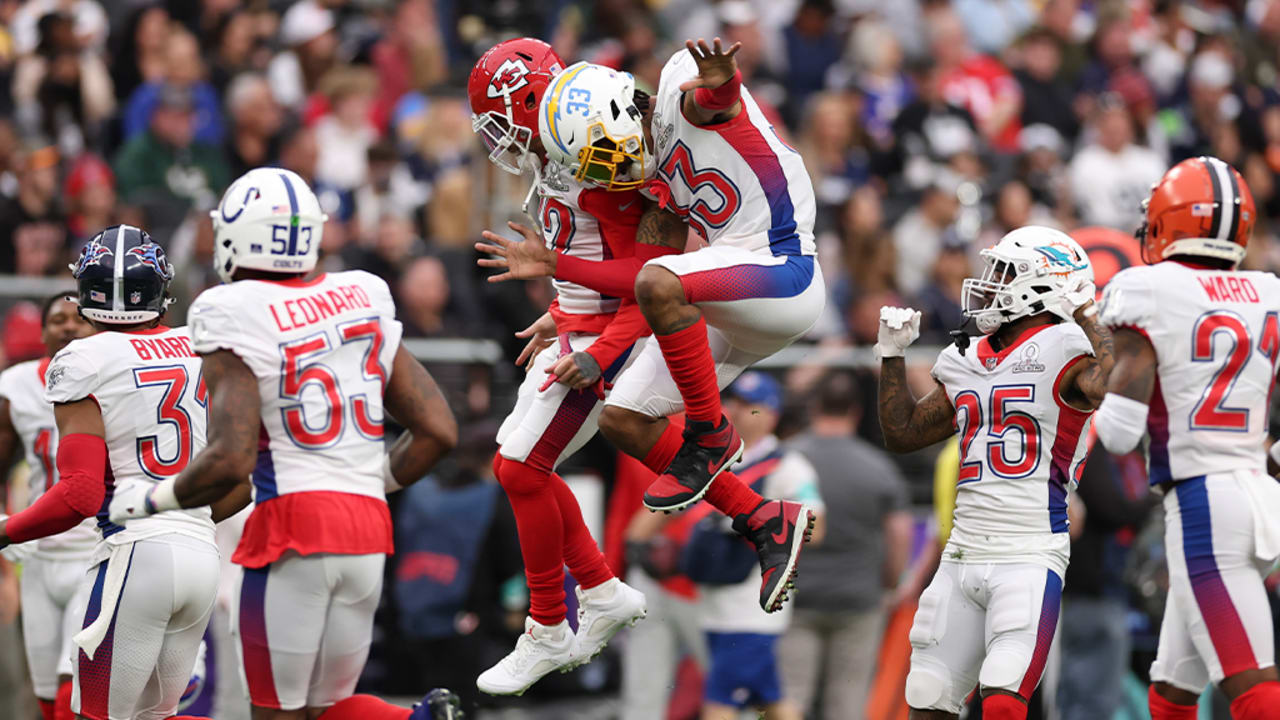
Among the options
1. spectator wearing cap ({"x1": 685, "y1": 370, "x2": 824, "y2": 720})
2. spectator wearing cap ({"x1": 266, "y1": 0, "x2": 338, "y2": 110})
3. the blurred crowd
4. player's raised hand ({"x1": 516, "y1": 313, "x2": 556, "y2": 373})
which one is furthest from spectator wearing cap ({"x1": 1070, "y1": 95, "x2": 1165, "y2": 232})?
player's raised hand ({"x1": 516, "y1": 313, "x2": 556, "y2": 373})

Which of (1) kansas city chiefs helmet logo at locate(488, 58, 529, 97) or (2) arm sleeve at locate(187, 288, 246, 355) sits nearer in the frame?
(2) arm sleeve at locate(187, 288, 246, 355)

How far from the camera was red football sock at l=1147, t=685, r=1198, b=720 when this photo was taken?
7797mm

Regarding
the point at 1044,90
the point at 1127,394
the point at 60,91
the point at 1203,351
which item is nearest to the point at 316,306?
the point at 1127,394

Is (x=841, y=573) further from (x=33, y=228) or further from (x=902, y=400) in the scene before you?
(x=33, y=228)

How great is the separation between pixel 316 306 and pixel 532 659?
78.5 inches

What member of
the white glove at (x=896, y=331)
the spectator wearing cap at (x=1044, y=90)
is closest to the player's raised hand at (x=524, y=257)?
the white glove at (x=896, y=331)

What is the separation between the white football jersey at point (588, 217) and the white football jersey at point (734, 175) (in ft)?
0.88

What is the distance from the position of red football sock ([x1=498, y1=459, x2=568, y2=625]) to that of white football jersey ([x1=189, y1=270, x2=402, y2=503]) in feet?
2.55

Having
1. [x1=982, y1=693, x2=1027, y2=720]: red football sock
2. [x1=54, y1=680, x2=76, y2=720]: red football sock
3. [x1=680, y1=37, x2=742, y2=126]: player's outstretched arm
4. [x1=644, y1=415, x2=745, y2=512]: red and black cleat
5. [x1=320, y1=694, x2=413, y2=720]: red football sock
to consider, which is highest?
[x1=680, y1=37, x2=742, y2=126]: player's outstretched arm

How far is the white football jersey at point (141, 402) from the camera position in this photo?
7074 millimetres

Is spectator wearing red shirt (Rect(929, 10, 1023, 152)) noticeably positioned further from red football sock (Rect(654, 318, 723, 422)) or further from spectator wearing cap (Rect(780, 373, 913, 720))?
red football sock (Rect(654, 318, 723, 422))

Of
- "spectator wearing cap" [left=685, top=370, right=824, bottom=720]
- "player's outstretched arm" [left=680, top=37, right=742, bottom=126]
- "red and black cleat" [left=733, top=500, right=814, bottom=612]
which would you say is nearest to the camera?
"player's outstretched arm" [left=680, top=37, right=742, bottom=126]

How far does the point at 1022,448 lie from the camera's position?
23.7ft

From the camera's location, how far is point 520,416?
7.57m
